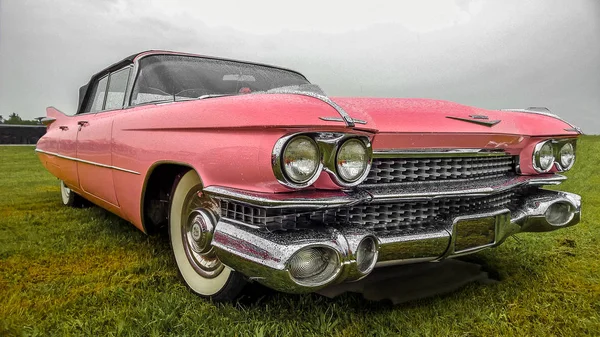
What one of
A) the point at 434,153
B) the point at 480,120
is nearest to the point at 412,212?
the point at 434,153

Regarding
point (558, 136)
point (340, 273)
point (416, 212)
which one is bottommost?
point (340, 273)

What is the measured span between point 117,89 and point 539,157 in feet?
9.67

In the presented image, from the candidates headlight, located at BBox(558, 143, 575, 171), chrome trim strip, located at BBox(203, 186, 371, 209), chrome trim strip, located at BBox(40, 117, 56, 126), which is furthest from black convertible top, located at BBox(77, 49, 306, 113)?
headlight, located at BBox(558, 143, 575, 171)

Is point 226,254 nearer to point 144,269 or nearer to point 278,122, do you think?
point 278,122

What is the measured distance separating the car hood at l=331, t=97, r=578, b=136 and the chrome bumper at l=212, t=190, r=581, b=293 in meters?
0.44

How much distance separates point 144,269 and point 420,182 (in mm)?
1729

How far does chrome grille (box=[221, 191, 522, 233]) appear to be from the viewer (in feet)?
5.39

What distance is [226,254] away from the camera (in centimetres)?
166

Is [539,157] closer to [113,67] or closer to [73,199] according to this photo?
[113,67]

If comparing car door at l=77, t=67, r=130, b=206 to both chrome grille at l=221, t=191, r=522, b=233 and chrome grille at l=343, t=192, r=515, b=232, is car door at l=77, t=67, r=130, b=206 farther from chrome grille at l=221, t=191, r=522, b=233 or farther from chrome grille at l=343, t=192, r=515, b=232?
chrome grille at l=343, t=192, r=515, b=232

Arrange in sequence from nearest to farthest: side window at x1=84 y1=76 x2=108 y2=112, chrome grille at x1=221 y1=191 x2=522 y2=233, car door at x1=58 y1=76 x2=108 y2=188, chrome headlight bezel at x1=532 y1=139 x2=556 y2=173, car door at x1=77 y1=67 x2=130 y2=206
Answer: chrome grille at x1=221 y1=191 x2=522 y2=233 < chrome headlight bezel at x1=532 y1=139 x2=556 y2=173 < car door at x1=77 y1=67 x2=130 y2=206 < car door at x1=58 y1=76 x2=108 y2=188 < side window at x1=84 y1=76 x2=108 y2=112

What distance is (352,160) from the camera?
1677 millimetres

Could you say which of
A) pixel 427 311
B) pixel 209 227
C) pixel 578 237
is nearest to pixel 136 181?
pixel 209 227

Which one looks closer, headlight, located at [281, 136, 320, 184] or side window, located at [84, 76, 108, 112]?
headlight, located at [281, 136, 320, 184]
